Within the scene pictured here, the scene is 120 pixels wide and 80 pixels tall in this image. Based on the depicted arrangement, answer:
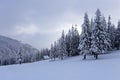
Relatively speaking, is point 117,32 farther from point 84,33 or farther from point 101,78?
point 101,78

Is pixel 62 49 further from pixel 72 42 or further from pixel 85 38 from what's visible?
pixel 85 38

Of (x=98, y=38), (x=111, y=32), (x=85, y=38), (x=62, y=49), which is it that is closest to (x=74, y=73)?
(x=98, y=38)

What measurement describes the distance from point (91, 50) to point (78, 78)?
3813cm

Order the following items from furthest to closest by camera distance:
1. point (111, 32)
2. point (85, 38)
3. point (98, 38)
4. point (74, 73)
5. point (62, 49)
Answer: point (62, 49) → point (111, 32) → point (85, 38) → point (98, 38) → point (74, 73)

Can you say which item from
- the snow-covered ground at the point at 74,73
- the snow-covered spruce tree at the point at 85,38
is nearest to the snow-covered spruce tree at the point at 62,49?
the snow-covered spruce tree at the point at 85,38

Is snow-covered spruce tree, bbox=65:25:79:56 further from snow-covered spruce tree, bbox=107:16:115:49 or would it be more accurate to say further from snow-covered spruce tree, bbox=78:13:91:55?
snow-covered spruce tree, bbox=78:13:91:55

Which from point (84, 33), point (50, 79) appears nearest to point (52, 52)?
point (84, 33)

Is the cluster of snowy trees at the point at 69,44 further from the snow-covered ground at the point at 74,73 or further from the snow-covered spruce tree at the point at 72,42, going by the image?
the snow-covered ground at the point at 74,73

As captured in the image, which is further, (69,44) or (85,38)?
(69,44)

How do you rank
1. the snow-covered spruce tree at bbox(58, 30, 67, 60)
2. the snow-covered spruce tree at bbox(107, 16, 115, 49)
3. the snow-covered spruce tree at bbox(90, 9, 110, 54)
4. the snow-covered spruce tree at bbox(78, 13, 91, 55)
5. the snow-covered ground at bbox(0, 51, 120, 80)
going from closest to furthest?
the snow-covered ground at bbox(0, 51, 120, 80), the snow-covered spruce tree at bbox(90, 9, 110, 54), the snow-covered spruce tree at bbox(78, 13, 91, 55), the snow-covered spruce tree at bbox(107, 16, 115, 49), the snow-covered spruce tree at bbox(58, 30, 67, 60)

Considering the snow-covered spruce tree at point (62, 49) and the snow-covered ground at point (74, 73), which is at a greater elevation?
the snow-covered spruce tree at point (62, 49)

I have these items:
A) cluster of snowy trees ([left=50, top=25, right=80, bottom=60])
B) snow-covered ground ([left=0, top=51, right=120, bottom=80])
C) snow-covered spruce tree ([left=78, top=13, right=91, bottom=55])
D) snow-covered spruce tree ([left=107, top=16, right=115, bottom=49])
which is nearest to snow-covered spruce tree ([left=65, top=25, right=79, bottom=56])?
cluster of snowy trees ([left=50, top=25, right=80, bottom=60])

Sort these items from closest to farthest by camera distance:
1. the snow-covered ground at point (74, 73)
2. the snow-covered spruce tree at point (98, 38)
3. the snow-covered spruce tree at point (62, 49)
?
1. the snow-covered ground at point (74, 73)
2. the snow-covered spruce tree at point (98, 38)
3. the snow-covered spruce tree at point (62, 49)

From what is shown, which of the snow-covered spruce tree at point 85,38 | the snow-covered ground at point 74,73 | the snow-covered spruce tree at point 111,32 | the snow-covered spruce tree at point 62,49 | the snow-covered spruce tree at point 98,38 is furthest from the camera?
the snow-covered spruce tree at point 62,49
